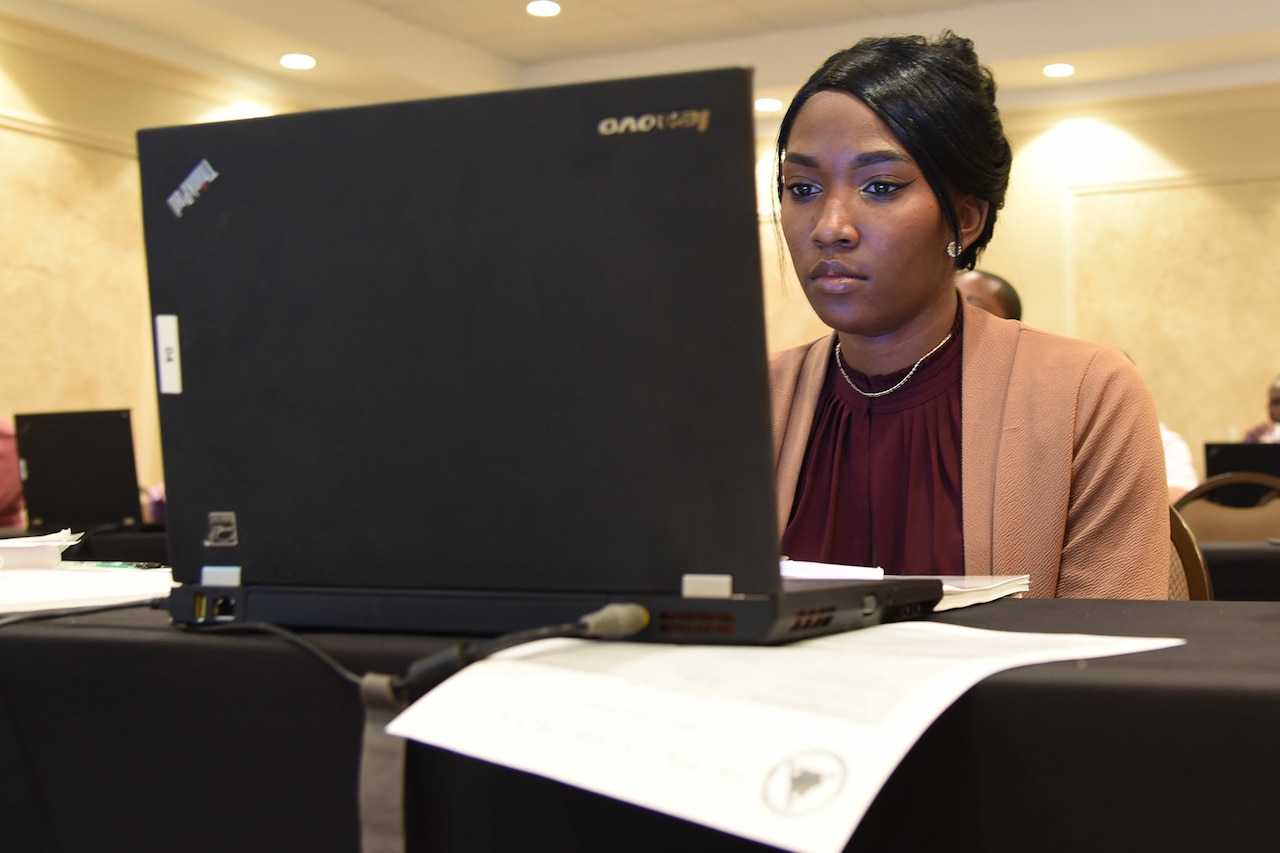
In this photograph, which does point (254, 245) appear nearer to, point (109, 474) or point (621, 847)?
point (621, 847)

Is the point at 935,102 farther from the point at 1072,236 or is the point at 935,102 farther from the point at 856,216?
the point at 1072,236

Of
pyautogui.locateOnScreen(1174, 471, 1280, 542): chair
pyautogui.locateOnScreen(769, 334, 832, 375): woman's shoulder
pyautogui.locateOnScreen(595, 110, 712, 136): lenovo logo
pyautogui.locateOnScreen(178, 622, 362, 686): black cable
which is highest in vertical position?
pyautogui.locateOnScreen(595, 110, 712, 136): lenovo logo

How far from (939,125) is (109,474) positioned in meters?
2.59

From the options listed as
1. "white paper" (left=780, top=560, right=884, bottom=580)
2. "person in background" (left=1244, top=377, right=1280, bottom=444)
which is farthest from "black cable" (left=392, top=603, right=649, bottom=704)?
"person in background" (left=1244, top=377, right=1280, bottom=444)

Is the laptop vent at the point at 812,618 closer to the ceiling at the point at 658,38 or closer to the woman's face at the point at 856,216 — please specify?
the woman's face at the point at 856,216

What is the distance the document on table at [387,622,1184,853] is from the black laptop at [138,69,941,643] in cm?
5

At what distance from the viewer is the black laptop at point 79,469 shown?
10.7 ft

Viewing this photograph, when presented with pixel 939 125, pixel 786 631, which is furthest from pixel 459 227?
pixel 939 125

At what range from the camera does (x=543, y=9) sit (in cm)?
644

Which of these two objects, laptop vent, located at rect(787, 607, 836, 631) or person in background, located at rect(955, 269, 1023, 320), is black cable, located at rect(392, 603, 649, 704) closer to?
laptop vent, located at rect(787, 607, 836, 631)

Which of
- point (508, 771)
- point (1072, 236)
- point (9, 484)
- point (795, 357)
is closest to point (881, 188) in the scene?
point (795, 357)

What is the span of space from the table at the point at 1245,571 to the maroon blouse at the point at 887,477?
74 centimetres

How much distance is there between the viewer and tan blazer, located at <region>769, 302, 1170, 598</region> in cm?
125

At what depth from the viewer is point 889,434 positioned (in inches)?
57.9
